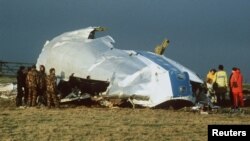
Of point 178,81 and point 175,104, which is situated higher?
point 178,81

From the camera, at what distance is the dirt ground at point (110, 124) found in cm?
1057

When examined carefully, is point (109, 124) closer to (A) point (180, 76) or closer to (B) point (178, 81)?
(B) point (178, 81)

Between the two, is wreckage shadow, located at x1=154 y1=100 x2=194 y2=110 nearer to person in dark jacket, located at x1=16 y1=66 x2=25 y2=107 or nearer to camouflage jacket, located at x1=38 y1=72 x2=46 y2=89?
camouflage jacket, located at x1=38 y1=72 x2=46 y2=89

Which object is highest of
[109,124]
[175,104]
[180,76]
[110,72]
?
[110,72]

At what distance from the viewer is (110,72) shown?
17.9 metres

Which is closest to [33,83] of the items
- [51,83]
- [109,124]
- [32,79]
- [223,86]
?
[32,79]

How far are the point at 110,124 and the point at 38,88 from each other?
5.80 m

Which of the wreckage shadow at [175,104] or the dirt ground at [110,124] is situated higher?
the wreckage shadow at [175,104]

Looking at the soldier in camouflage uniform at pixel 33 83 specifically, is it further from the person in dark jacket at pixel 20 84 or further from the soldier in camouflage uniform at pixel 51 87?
the person in dark jacket at pixel 20 84

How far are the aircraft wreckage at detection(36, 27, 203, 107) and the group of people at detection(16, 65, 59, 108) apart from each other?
2.97 ft

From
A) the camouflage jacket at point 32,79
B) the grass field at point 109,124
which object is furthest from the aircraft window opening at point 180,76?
the camouflage jacket at point 32,79

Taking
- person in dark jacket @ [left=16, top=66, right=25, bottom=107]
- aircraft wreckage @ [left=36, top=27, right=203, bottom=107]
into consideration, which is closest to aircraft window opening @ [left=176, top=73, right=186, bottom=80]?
aircraft wreckage @ [left=36, top=27, right=203, bottom=107]

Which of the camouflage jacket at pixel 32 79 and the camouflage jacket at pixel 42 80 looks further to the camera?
the camouflage jacket at pixel 42 80

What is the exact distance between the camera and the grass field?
10547 millimetres
